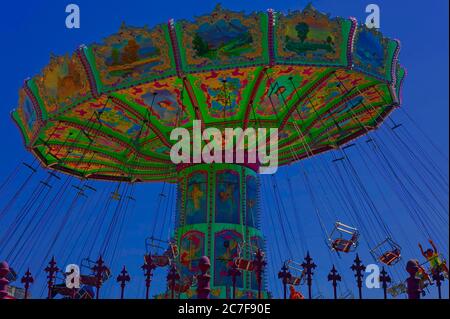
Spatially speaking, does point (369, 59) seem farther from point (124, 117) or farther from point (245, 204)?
point (124, 117)

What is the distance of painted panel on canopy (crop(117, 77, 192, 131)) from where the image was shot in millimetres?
13805

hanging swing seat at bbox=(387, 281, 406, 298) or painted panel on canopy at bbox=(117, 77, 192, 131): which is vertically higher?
painted panel on canopy at bbox=(117, 77, 192, 131)

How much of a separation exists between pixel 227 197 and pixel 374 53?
17.0 feet

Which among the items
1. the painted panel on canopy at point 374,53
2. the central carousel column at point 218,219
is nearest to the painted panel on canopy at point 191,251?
the central carousel column at point 218,219

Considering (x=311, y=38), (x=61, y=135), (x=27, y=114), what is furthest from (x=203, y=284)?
(x=61, y=135)

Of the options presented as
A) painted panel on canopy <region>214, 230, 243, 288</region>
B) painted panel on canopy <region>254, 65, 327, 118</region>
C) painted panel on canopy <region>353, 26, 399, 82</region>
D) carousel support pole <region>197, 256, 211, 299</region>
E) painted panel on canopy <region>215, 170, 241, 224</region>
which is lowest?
carousel support pole <region>197, 256, 211, 299</region>

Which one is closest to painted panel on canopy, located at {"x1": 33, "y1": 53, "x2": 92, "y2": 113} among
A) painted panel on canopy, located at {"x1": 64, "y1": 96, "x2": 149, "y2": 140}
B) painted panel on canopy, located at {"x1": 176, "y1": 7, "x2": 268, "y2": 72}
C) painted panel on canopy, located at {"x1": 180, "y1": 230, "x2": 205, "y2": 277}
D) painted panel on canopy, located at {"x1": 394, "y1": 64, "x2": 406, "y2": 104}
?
painted panel on canopy, located at {"x1": 64, "y1": 96, "x2": 149, "y2": 140}

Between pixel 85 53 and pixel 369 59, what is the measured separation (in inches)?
257

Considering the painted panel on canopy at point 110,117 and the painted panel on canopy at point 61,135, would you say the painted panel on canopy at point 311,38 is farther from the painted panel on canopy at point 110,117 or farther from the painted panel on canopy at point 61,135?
the painted panel on canopy at point 61,135

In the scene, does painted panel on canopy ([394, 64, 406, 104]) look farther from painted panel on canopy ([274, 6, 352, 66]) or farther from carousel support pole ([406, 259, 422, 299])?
carousel support pole ([406, 259, 422, 299])

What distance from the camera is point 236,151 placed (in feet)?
52.2

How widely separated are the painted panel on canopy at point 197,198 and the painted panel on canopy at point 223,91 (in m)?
1.65

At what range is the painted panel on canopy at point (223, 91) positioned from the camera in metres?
13.5
